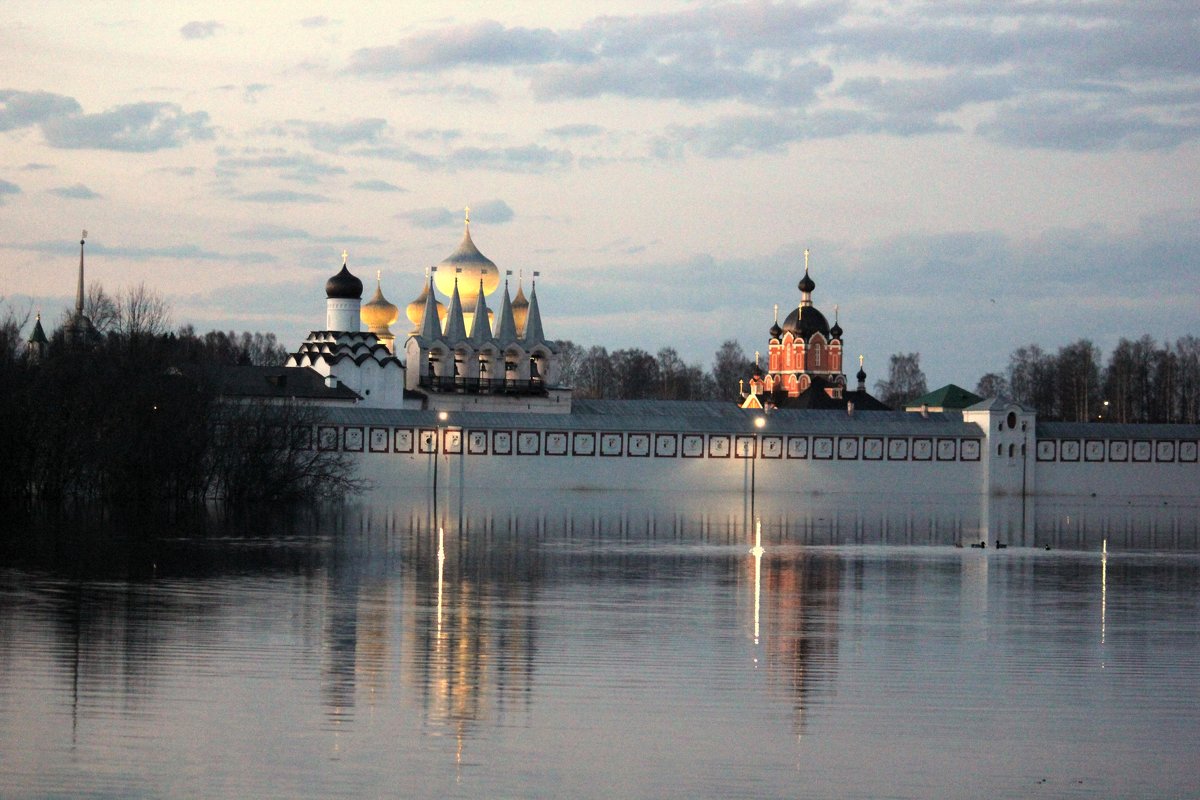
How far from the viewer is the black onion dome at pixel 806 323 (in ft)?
264

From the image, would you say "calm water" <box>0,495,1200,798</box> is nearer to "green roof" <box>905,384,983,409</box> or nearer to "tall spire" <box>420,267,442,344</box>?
"tall spire" <box>420,267,442,344</box>

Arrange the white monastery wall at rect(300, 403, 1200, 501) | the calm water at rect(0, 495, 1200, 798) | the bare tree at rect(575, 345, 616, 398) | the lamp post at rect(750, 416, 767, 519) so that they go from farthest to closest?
1. the bare tree at rect(575, 345, 616, 398)
2. the lamp post at rect(750, 416, 767, 519)
3. the white monastery wall at rect(300, 403, 1200, 501)
4. the calm water at rect(0, 495, 1200, 798)

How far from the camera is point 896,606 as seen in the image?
18.1 meters

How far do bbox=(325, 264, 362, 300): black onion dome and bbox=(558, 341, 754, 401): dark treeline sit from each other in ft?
140

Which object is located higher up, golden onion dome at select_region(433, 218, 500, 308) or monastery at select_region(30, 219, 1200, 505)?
golden onion dome at select_region(433, 218, 500, 308)

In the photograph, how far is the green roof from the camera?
2975 inches

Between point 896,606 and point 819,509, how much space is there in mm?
24314

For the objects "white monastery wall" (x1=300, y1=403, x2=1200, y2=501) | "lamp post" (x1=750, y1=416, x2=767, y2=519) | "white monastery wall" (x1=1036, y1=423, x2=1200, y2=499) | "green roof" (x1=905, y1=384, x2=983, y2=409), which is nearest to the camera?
"white monastery wall" (x1=300, y1=403, x2=1200, y2=501)

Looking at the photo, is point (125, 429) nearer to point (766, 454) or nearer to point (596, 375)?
point (766, 454)

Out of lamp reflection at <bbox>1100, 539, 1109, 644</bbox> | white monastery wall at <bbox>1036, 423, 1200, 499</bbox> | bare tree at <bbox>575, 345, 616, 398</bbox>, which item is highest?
bare tree at <bbox>575, 345, 616, 398</bbox>

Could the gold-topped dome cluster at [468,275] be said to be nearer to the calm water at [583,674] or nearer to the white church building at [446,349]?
the white church building at [446,349]

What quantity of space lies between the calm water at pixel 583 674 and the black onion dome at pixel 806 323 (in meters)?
55.9

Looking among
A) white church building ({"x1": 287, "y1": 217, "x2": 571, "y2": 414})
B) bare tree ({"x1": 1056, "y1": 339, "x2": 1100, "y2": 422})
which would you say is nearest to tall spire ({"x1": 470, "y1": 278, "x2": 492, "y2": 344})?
white church building ({"x1": 287, "y1": 217, "x2": 571, "y2": 414})

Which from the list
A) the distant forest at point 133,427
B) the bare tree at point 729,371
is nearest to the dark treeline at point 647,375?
the bare tree at point 729,371
